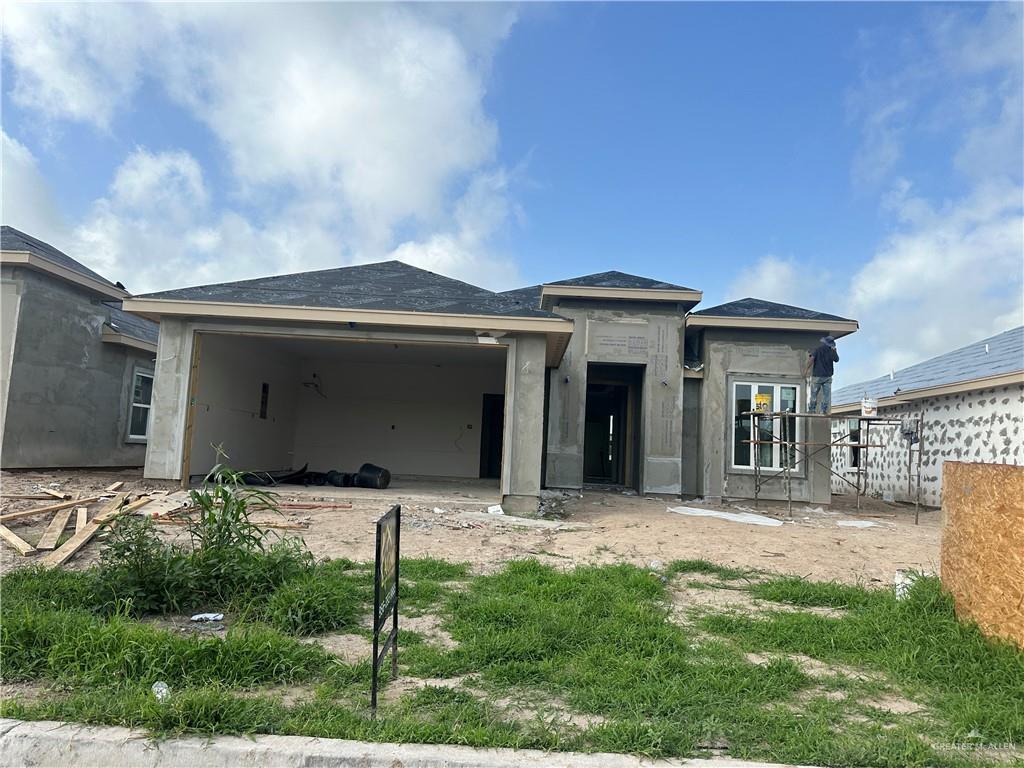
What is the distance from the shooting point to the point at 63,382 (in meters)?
12.7

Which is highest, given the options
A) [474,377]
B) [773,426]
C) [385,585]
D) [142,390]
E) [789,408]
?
[474,377]

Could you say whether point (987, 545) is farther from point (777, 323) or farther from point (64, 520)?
point (777, 323)

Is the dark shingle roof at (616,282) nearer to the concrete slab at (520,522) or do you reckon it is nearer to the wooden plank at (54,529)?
the concrete slab at (520,522)

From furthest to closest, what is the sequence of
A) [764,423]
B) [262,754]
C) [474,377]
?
[474,377] → [764,423] → [262,754]

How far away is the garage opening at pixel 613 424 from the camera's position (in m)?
15.8

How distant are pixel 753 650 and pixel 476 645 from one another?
1850 millimetres

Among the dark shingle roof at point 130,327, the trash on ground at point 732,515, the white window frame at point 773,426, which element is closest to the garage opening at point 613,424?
the white window frame at point 773,426

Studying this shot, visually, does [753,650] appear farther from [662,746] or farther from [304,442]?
[304,442]

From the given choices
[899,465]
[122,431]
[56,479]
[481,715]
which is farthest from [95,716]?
[899,465]

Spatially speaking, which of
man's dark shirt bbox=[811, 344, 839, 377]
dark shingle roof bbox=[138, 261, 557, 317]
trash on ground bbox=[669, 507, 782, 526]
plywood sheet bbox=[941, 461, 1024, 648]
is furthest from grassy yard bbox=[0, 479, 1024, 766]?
man's dark shirt bbox=[811, 344, 839, 377]

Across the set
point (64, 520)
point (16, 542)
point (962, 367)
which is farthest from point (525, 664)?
point (962, 367)

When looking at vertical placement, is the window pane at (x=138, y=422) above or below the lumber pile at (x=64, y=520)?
above

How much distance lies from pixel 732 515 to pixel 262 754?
981 cm

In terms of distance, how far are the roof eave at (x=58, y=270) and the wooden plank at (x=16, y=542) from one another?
675 cm
